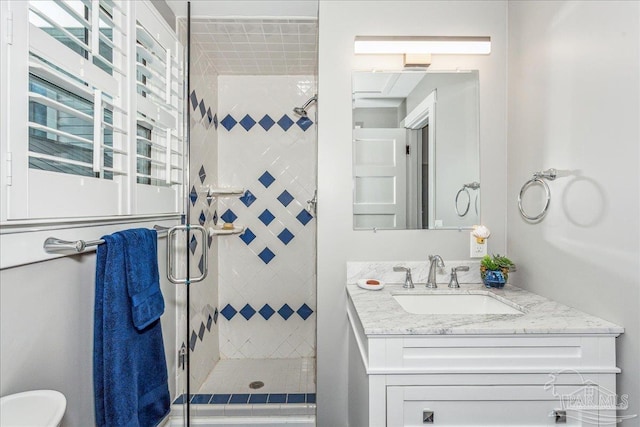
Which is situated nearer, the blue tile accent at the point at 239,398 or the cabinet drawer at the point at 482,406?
the cabinet drawer at the point at 482,406

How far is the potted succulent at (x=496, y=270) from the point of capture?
1736 millimetres

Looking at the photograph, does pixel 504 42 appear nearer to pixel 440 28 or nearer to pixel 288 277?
pixel 440 28

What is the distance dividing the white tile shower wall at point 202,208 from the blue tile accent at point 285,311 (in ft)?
1.53

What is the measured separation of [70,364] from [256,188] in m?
1.71

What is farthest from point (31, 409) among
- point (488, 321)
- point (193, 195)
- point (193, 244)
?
point (488, 321)

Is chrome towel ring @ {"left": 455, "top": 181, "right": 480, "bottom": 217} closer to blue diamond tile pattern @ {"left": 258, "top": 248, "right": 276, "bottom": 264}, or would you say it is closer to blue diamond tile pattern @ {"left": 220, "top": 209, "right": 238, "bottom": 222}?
blue diamond tile pattern @ {"left": 258, "top": 248, "right": 276, "bottom": 264}

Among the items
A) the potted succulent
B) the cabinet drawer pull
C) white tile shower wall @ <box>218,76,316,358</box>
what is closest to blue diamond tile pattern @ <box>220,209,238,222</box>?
white tile shower wall @ <box>218,76,316,358</box>

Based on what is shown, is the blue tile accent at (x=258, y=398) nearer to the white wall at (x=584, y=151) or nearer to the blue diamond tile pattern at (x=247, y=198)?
the blue diamond tile pattern at (x=247, y=198)

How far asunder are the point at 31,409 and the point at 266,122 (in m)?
2.19

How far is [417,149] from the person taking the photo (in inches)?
74.7

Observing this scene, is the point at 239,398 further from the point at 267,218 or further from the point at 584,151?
the point at 584,151

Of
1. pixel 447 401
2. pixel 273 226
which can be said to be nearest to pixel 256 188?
pixel 273 226

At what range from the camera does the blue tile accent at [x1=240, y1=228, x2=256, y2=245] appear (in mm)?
2748

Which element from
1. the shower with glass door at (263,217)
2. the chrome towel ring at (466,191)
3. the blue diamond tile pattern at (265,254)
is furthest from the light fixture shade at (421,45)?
the blue diamond tile pattern at (265,254)
